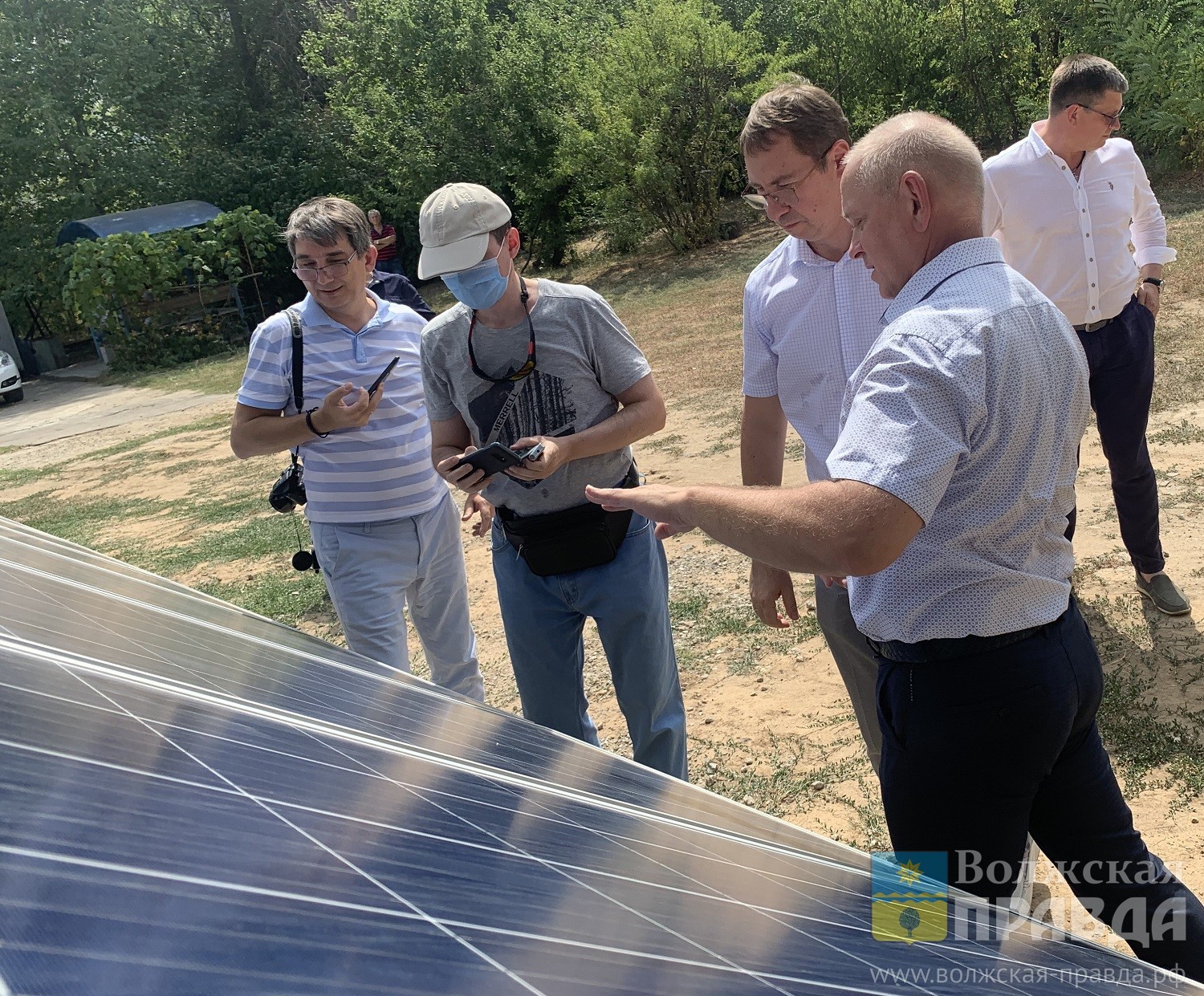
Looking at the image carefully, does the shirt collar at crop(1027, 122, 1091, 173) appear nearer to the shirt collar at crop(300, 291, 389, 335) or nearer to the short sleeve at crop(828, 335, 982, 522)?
the shirt collar at crop(300, 291, 389, 335)

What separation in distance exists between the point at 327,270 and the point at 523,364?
2.74 ft

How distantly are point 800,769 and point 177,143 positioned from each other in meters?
23.6

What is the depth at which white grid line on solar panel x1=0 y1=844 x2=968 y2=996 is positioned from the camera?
78cm

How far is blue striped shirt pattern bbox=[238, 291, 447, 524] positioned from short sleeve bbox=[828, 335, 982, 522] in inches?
80.8

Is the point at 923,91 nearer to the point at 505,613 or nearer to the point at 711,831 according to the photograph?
the point at 505,613

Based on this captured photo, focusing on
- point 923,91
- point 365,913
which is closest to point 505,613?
point 365,913

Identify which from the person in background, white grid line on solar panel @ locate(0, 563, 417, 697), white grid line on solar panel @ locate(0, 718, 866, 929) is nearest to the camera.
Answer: white grid line on solar panel @ locate(0, 718, 866, 929)

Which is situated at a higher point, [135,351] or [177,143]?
[177,143]

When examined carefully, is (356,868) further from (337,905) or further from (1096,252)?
(1096,252)

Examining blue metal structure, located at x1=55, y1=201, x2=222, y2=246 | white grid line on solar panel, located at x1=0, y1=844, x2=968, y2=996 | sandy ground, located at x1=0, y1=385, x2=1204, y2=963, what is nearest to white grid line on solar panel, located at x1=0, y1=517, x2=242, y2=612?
sandy ground, located at x1=0, y1=385, x2=1204, y2=963

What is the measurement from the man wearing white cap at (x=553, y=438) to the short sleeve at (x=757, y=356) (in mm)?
318

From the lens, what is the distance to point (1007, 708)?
1877 millimetres
